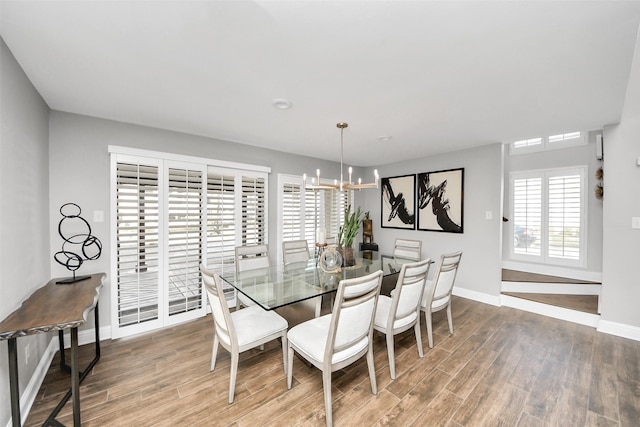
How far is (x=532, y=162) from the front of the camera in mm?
4348

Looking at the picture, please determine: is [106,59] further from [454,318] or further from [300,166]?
[454,318]

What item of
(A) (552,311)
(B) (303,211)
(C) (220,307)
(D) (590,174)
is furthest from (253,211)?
(D) (590,174)

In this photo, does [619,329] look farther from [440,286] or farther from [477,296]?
[440,286]

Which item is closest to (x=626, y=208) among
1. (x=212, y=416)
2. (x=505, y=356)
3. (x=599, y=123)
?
(x=599, y=123)

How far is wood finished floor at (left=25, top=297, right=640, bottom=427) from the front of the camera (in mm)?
1700

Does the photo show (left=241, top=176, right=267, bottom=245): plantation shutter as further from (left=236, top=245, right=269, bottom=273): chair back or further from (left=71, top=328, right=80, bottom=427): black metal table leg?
(left=71, top=328, right=80, bottom=427): black metal table leg

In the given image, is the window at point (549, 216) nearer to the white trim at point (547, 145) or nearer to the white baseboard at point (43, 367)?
the white trim at point (547, 145)

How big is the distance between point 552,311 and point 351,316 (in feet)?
11.2

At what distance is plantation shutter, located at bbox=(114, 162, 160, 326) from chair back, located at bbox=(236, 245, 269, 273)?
0.95 meters

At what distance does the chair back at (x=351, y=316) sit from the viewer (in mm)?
1569

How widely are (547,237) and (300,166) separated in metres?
4.37

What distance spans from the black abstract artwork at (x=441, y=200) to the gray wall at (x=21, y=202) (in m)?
4.91

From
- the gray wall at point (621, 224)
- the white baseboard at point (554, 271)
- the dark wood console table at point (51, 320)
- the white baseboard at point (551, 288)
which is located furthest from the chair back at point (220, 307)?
the white baseboard at point (554, 271)

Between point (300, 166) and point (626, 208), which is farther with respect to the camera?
point (300, 166)
